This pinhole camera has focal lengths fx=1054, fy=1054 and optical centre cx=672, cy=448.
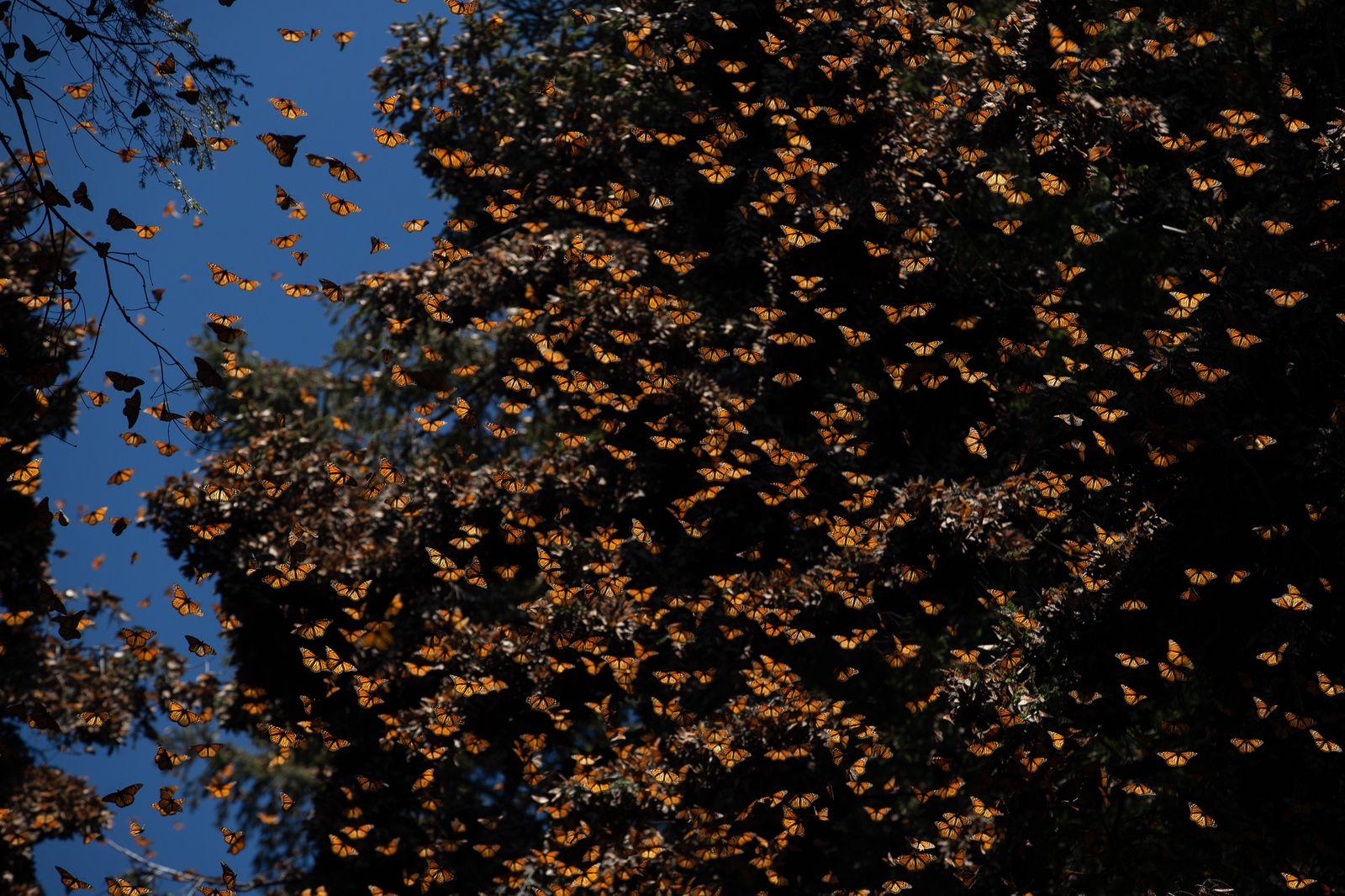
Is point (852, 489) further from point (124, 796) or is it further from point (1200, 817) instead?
point (124, 796)

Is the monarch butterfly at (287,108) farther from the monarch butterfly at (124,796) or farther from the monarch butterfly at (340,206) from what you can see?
the monarch butterfly at (124,796)

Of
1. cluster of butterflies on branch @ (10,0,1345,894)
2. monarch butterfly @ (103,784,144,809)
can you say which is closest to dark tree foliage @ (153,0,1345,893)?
cluster of butterflies on branch @ (10,0,1345,894)

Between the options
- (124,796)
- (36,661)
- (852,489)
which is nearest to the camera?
(124,796)

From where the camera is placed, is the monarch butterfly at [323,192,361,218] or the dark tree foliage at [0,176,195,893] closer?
the monarch butterfly at [323,192,361,218]

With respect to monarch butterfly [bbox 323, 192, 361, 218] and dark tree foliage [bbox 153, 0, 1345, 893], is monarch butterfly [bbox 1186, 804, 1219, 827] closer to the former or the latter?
dark tree foliage [bbox 153, 0, 1345, 893]

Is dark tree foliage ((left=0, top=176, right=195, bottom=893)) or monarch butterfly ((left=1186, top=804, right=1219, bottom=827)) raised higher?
dark tree foliage ((left=0, top=176, right=195, bottom=893))

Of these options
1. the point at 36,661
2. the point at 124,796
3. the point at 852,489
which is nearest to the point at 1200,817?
the point at 852,489

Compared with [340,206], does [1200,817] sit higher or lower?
lower
